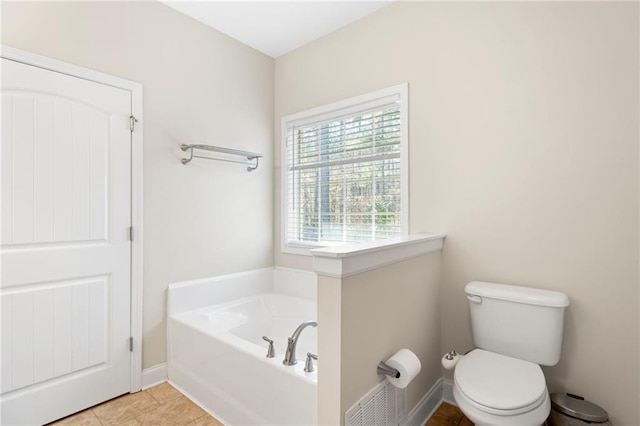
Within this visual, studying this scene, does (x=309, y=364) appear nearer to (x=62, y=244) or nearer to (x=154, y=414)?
(x=154, y=414)

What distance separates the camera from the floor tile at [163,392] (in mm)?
2082

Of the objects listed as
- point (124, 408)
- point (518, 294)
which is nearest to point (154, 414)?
point (124, 408)

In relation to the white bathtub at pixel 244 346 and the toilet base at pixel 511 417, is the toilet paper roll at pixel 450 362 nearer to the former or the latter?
the toilet base at pixel 511 417

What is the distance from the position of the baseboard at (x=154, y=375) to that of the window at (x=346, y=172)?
131cm

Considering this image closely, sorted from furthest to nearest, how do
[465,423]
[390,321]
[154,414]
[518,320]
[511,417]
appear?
[154,414] < [465,423] < [518,320] < [390,321] < [511,417]

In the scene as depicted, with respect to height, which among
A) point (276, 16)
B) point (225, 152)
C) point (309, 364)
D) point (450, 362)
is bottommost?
point (450, 362)

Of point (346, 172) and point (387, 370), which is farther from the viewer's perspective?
point (346, 172)

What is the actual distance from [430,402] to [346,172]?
1.69m

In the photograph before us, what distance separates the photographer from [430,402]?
1.94 meters

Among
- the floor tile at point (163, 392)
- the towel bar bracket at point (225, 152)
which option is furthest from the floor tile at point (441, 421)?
the towel bar bracket at point (225, 152)

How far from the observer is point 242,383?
1.73 meters

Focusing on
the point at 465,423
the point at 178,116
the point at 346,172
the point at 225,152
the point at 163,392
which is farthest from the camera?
the point at 346,172

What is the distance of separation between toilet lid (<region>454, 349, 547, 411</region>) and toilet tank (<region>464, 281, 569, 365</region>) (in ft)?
0.29

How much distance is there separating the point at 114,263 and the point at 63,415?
0.88 meters
